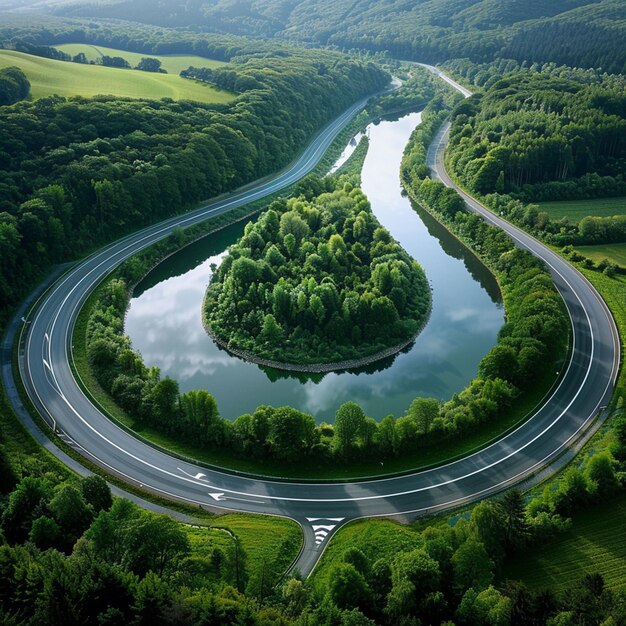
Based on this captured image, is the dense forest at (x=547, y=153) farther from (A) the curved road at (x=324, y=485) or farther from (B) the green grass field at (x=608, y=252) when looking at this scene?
(A) the curved road at (x=324, y=485)

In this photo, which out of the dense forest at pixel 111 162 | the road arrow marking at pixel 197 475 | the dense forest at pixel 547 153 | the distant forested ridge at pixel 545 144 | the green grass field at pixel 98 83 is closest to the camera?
the road arrow marking at pixel 197 475

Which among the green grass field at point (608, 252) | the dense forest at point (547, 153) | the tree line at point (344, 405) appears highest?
the dense forest at point (547, 153)

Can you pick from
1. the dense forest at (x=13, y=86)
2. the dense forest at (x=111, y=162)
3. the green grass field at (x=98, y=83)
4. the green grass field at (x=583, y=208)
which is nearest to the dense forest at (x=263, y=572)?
the dense forest at (x=111, y=162)

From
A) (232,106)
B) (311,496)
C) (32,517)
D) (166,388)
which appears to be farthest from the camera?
(232,106)

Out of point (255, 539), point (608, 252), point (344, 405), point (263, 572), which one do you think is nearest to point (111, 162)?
point (344, 405)

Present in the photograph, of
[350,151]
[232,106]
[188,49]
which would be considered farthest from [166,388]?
[188,49]

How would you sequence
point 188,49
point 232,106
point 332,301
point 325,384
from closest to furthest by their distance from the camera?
point 325,384 → point 332,301 → point 232,106 → point 188,49

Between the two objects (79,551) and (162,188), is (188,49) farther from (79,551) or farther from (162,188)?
(79,551)
